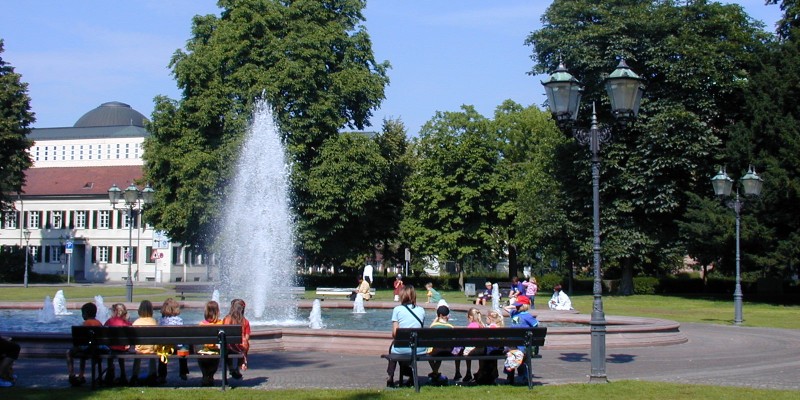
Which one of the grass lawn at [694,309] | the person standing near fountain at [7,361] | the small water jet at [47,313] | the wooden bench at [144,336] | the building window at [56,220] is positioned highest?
the building window at [56,220]

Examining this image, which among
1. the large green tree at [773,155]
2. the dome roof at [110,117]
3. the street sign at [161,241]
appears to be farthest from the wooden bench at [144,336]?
the dome roof at [110,117]

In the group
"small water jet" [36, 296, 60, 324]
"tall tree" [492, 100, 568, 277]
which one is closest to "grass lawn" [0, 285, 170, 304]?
"small water jet" [36, 296, 60, 324]

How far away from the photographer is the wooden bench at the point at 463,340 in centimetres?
1356

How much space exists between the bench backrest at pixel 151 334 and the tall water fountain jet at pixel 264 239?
14.1 meters

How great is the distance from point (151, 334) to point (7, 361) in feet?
6.62

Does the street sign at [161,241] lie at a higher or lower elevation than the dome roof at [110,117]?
lower

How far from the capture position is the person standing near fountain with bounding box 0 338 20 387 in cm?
1334

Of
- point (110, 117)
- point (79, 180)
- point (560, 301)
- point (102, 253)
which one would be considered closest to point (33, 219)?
point (79, 180)

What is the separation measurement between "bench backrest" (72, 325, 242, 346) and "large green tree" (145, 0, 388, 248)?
36.5 m

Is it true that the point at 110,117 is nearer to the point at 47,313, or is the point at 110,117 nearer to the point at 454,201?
the point at 454,201

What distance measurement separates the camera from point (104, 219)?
90.6 metres

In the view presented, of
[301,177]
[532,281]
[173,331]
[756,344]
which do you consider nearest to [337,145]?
[301,177]

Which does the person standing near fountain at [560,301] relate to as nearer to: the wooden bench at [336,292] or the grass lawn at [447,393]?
the wooden bench at [336,292]

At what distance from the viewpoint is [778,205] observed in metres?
42.4
